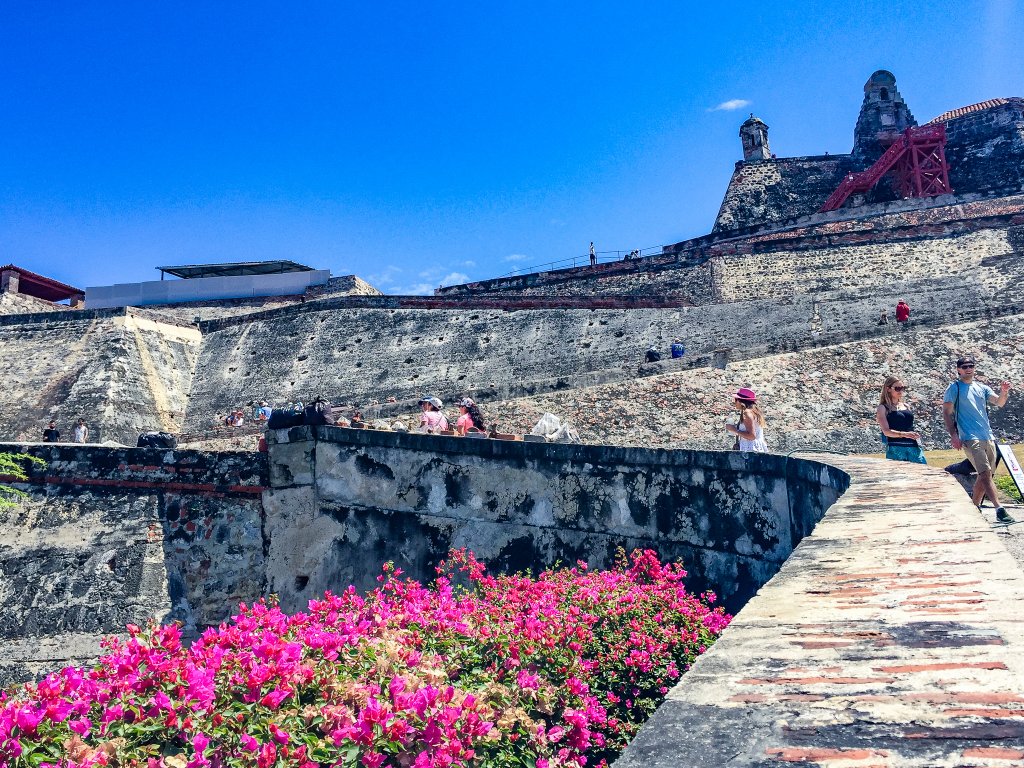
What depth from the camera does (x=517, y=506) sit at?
19.5 ft

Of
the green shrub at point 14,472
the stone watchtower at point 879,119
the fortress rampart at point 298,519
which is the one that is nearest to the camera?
the fortress rampart at point 298,519

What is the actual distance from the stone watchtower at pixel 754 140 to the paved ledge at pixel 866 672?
118ft

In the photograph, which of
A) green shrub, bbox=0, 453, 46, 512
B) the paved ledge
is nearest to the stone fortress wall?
green shrub, bbox=0, 453, 46, 512

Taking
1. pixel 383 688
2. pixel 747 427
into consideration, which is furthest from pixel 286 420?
pixel 383 688

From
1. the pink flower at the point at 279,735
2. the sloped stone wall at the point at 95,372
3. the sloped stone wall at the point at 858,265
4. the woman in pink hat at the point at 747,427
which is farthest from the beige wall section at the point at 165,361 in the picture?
the pink flower at the point at 279,735

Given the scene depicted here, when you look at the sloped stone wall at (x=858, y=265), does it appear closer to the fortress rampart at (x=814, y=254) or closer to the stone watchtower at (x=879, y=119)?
the fortress rampart at (x=814, y=254)

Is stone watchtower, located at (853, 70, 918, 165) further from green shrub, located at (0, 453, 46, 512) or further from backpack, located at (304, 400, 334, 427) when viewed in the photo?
green shrub, located at (0, 453, 46, 512)

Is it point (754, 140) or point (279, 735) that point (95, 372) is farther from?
point (754, 140)

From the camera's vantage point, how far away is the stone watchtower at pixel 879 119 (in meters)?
34.0

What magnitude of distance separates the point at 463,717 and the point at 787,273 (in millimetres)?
21856

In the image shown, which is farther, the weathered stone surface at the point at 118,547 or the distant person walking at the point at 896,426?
the weathered stone surface at the point at 118,547

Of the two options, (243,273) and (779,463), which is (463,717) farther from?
(243,273)

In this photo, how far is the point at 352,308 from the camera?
25797mm

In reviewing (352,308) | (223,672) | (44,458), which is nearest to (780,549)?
(223,672)
